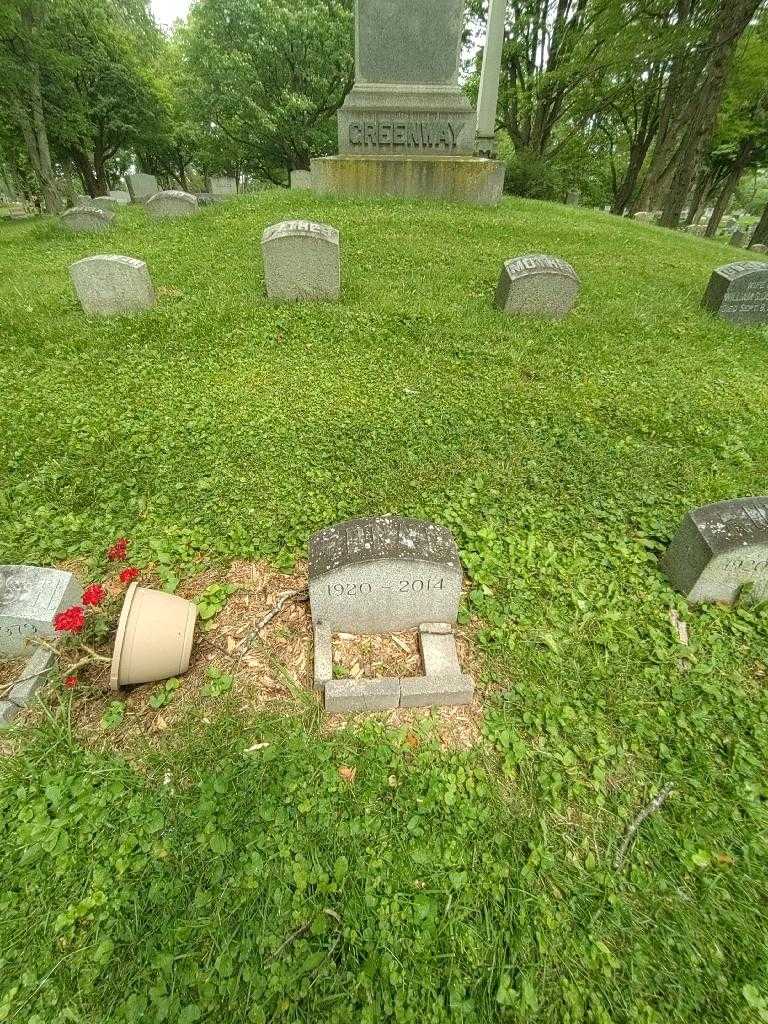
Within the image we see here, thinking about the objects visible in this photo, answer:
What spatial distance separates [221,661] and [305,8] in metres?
28.8

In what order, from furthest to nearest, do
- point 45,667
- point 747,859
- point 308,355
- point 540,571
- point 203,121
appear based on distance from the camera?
point 203,121 < point 308,355 < point 540,571 < point 45,667 < point 747,859

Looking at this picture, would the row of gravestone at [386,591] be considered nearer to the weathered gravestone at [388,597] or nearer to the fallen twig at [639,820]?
the weathered gravestone at [388,597]

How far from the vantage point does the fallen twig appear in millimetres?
2041

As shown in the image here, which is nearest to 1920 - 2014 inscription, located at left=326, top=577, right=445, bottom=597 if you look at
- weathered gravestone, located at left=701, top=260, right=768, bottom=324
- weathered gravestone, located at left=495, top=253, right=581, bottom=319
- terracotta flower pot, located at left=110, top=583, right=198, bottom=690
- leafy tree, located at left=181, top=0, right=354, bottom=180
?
terracotta flower pot, located at left=110, top=583, right=198, bottom=690

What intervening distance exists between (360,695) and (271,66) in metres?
29.3

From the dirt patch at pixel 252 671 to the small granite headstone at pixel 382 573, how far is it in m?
0.21

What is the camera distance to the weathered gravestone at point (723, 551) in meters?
2.84

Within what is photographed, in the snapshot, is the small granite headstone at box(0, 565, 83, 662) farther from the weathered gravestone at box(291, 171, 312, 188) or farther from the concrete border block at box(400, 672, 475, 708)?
the weathered gravestone at box(291, 171, 312, 188)

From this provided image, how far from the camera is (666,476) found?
4.09 meters

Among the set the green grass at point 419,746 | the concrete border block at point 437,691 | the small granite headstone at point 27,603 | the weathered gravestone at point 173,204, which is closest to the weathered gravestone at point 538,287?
the green grass at point 419,746

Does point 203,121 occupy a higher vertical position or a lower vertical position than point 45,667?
higher

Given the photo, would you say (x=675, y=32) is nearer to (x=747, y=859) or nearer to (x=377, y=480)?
(x=377, y=480)

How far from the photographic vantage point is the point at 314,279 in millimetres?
6633

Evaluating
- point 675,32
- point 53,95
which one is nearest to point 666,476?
point 675,32
